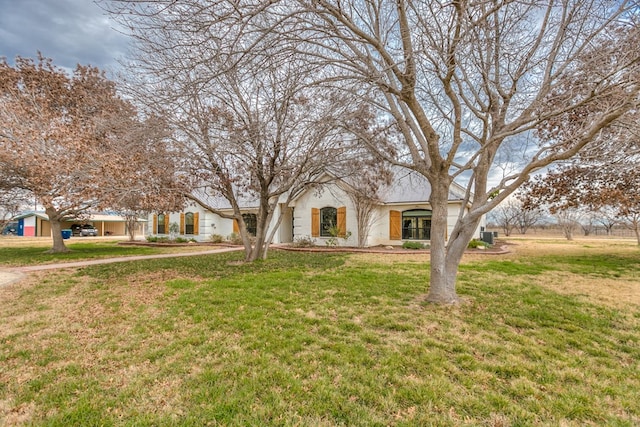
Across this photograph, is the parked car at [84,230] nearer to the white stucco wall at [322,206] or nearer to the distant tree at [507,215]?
the white stucco wall at [322,206]

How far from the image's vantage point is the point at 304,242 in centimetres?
1702

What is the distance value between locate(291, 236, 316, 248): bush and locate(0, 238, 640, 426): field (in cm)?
997

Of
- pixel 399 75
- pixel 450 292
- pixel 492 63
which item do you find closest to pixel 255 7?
pixel 399 75

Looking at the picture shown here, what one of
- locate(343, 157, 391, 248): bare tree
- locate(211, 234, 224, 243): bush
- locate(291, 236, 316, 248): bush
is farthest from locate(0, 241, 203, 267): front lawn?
locate(343, 157, 391, 248): bare tree

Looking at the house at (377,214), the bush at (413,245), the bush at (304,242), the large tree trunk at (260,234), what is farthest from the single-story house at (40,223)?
the bush at (413,245)

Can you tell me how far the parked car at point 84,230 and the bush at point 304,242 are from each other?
30.3 meters

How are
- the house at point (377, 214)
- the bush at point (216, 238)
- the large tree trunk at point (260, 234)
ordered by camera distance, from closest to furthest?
the large tree trunk at point (260, 234)
the house at point (377, 214)
the bush at point (216, 238)

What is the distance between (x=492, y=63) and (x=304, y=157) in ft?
17.8

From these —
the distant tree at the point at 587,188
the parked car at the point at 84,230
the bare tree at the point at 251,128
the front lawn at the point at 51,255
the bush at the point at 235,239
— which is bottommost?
the front lawn at the point at 51,255

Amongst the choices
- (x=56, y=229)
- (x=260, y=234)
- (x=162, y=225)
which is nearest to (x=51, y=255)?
(x=56, y=229)

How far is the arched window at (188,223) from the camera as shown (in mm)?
22705

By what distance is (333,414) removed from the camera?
2.55 m

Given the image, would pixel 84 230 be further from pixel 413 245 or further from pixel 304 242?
pixel 413 245

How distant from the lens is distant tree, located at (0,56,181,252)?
803cm
